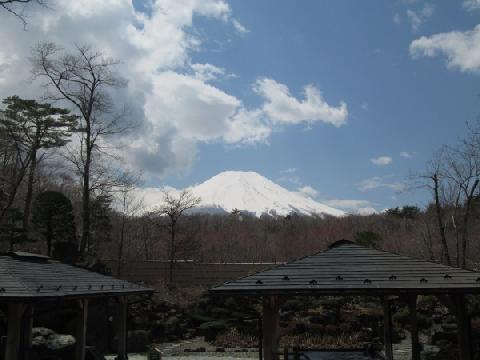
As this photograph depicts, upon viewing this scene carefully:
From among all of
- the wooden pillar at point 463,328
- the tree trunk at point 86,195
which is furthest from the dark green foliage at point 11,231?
the wooden pillar at point 463,328

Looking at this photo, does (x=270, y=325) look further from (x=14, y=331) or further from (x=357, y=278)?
(x=14, y=331)

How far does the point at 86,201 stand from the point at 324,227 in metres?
31.8

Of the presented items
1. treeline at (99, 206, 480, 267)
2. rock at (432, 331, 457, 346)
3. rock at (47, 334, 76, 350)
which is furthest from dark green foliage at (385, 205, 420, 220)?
rock at (47, 334, 76, 350)

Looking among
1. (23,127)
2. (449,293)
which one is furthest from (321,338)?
(23,127)

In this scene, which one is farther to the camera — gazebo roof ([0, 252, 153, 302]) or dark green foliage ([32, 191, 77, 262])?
dark green foliage ([32, 191, 77, 262])

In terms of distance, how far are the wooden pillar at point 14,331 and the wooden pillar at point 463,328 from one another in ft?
27.8

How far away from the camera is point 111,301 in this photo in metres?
21.6

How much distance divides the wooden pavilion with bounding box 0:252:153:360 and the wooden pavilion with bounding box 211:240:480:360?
3.49 meters

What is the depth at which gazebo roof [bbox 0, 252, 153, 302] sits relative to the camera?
877 cm

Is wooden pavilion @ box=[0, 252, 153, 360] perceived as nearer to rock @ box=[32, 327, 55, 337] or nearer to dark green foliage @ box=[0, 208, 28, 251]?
rock @ box=[32, 327, 55, 337]

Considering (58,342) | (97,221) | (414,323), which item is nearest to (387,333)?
(414,323)

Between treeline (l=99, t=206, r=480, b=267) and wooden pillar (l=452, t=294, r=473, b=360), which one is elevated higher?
treeline (l=99, t=206, r=480, b=267)

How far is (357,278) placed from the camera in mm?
8992

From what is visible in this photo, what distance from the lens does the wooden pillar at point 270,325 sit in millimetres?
8938
